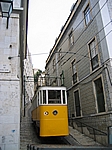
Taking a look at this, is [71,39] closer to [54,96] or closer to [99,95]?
[99,95]

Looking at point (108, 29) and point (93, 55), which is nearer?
point (108, 29)

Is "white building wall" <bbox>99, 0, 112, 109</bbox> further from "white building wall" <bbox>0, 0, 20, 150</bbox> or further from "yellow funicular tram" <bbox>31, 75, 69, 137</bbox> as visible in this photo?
"white building wall" <bbox>0, 0, 20, 150</bbox>

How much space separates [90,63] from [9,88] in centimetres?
644

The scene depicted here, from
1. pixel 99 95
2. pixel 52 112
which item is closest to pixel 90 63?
pixel 99 95

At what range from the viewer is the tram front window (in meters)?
9.56

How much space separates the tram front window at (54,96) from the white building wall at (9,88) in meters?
2.81

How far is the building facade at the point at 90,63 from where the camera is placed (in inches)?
378

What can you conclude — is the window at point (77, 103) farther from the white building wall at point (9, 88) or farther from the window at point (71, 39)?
the white building wall at point (9, 88)

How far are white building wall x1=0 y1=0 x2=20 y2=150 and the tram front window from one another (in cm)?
281

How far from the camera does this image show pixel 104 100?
9609 mm

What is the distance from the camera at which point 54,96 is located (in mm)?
9766

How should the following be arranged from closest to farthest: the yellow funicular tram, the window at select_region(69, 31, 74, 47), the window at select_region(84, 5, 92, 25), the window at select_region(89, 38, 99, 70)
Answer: the yellow funicular tram
the window at select_region(89, 38, 99, 70)
the window at select_region(84, 5, 92, 25)
the window at select_region(69, 31, 74, 47)

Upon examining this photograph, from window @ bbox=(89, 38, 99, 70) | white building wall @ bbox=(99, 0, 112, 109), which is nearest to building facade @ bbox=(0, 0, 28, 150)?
white building wall @ bbox=(99, 0, 112, 109)

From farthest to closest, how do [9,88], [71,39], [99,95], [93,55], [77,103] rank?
[71,39]
[77,103]
[93,55]
[99,95]
[9,88]
